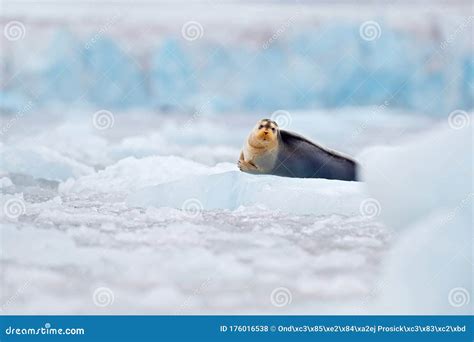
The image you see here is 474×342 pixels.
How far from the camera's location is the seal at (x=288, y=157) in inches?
109

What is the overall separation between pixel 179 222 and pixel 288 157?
22.6 inches

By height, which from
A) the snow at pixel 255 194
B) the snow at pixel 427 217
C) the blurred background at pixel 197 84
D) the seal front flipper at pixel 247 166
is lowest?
the snow at pixel 427 217

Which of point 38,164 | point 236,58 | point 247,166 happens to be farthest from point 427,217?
point 38,164

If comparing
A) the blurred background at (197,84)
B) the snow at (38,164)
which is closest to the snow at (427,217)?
the blurred background at (197,84)

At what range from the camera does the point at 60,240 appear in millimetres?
2422

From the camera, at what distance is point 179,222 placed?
251 centimetres

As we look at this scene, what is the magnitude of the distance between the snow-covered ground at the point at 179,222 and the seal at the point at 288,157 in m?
0.06

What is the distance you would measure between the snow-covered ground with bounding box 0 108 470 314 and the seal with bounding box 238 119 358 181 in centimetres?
6

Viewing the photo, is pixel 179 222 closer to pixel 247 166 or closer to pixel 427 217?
pixel 247 166

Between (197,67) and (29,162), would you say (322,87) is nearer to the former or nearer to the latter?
(197,67)

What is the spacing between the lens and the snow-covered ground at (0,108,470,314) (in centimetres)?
230

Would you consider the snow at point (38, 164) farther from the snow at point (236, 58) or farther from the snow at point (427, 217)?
the snow at point (427, 217)

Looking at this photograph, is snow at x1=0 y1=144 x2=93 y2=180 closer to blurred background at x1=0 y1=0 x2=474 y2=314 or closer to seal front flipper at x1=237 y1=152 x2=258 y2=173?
blurred background at x1=0 y1=0 x2=474 y2=314

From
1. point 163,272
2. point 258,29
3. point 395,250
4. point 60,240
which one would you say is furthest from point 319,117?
point 60,240
